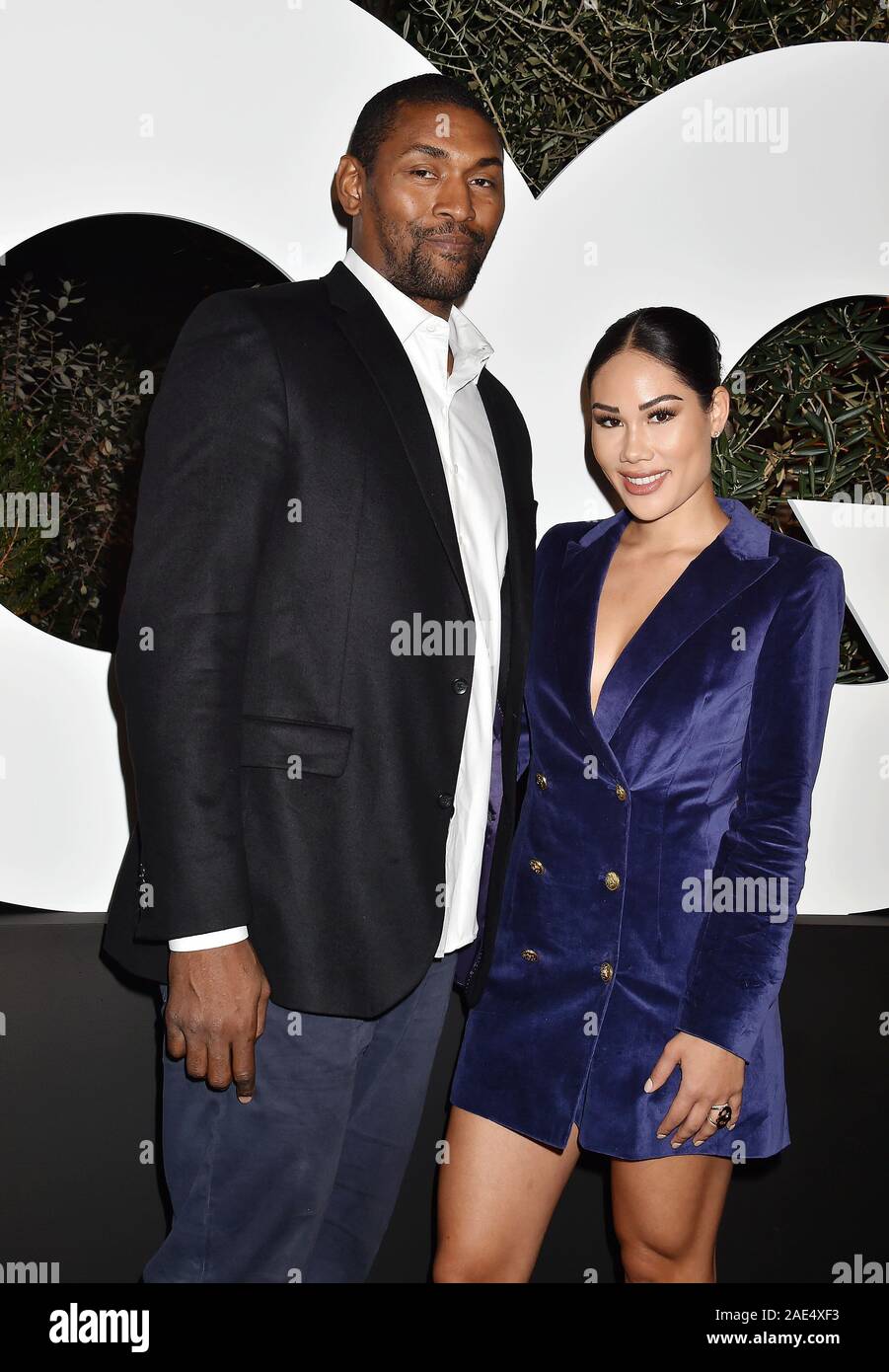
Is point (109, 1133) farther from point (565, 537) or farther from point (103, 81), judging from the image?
point (103, 81)

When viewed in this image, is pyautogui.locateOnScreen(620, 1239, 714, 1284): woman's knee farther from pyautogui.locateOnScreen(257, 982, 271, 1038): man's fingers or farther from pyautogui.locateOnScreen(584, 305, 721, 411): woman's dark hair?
pyautogui.locateOnScreen(584, 305, 721, 411): woman's dark hair

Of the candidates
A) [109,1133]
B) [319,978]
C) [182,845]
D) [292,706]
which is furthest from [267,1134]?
[109,1133]

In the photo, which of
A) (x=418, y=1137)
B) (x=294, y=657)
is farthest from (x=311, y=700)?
(x=418, y=1137)

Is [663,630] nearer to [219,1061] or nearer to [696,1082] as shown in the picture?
[696,1082]

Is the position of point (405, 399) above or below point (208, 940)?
above

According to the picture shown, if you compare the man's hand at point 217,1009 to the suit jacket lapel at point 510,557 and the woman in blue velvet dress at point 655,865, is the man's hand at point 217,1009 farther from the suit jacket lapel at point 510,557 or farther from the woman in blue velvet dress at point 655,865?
the suit jacket lapel at point 510,557

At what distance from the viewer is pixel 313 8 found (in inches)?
102

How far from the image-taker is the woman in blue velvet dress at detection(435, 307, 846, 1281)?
2.06 m

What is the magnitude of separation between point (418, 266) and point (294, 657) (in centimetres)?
75

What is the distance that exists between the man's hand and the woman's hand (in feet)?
2.37

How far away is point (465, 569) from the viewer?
211cm

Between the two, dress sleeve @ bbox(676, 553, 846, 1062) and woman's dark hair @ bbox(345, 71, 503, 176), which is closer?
dress sleeve @ bbox(676, 553, 846, 1062)

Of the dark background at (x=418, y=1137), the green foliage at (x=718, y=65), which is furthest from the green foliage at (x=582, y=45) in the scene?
the dark background at (x=418, y=1137)

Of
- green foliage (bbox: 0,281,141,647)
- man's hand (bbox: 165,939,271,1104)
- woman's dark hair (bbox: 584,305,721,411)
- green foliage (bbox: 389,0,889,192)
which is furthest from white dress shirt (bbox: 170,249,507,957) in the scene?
green foliage (bbox: 0,281,141,647)
